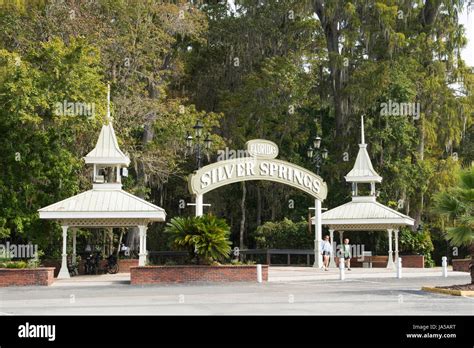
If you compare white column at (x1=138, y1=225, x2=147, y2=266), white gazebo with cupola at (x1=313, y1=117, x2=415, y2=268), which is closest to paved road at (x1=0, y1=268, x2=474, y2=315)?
white column at (x1=138, y1=225, x2=147, y2=266)

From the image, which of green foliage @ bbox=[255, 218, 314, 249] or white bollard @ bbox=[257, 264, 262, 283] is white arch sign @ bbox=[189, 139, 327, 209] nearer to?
white bollard @ bbox=[257, 264, 262, 283]

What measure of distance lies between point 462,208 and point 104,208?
15885mm

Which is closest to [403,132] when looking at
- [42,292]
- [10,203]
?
[10,203]

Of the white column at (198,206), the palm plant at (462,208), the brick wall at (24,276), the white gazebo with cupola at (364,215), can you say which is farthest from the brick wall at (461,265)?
the brick wall at (24,276)

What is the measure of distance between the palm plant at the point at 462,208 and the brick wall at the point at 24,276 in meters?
13.2

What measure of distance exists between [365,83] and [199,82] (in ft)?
39.9

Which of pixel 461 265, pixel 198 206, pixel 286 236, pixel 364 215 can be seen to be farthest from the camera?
pixel 286 236

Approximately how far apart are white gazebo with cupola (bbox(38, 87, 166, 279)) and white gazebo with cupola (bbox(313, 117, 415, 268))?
1021 cm

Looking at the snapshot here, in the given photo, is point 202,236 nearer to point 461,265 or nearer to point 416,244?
point 461,265

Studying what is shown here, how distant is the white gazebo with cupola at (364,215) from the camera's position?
1635 inches

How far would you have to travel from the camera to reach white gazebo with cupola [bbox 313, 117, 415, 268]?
41531 mm

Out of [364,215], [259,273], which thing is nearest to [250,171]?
[259,273]

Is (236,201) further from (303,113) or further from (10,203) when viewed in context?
(10,203)

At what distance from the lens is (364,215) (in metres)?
42.0
